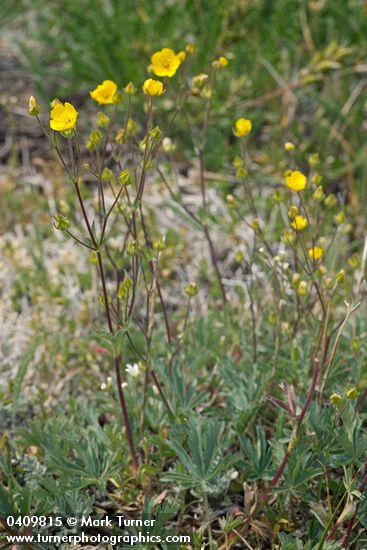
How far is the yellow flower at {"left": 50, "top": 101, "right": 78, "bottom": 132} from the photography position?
158 cm

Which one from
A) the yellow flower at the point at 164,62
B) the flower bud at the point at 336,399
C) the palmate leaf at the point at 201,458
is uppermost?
the yellow flower at the point at 164,62

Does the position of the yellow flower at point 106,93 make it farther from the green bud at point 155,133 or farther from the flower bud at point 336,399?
the flower bud at point 336,399

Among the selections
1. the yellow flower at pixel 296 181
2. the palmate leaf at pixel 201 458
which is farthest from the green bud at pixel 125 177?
the palmate leaf at pixel 201 458

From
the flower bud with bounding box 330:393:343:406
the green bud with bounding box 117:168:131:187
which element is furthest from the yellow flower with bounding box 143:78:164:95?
the flower bud with bounding box 330:393:343:406

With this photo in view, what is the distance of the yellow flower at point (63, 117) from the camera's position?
1.58 metres

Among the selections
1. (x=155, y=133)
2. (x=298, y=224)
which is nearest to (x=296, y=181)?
(x=298, y=224)

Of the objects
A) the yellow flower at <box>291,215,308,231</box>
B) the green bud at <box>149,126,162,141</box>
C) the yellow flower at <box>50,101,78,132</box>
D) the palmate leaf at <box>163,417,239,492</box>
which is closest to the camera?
the yellow flower at <box>50,101,78,132</box>

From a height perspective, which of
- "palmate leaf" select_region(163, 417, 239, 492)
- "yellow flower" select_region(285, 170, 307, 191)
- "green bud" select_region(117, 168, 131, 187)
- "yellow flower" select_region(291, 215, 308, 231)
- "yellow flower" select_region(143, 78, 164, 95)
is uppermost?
"yellow flower" select_region(143, 78, 164, 95)

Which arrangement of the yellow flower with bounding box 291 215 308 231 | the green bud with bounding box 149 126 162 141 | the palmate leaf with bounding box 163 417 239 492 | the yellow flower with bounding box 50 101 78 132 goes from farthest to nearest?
1. the yellow flower with bounding box 291 215 308 231
2. the palmate leaf with bounding box 163 417 239 492
3. the green bud with bounding box 149 126 162 141
4. the yellow flower with bounding box 50 101 78 132

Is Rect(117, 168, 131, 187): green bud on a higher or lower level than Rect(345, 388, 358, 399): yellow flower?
higher

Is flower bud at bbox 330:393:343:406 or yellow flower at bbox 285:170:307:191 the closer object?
flower bud at bbox 330:393:343:406

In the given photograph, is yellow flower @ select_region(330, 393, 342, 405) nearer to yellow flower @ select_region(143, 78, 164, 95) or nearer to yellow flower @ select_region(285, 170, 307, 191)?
yellow flower @ select_region(285, 170, 307, 191)

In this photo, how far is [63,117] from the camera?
1.60m

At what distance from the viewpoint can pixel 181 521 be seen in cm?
197
